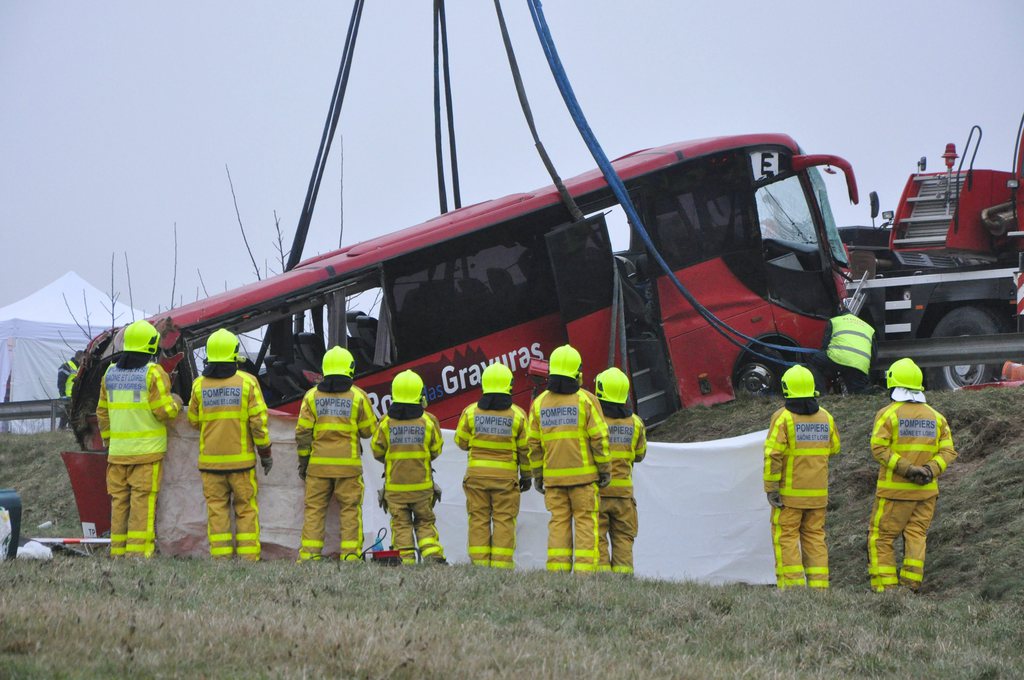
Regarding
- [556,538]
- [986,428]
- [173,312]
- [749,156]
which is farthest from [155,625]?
[749,156]

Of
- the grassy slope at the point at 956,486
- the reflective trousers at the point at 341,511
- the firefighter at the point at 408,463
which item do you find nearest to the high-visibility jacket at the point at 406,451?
the firefighter at the point at 408,463

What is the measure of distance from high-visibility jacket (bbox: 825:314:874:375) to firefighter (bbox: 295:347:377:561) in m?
5.13

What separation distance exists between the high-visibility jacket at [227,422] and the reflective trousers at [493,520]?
162cm

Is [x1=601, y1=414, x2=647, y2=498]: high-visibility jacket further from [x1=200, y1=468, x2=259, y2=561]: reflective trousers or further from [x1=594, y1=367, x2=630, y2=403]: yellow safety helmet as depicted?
[x1=200, y1=468, x2=259, y2=561]: reflective trousers

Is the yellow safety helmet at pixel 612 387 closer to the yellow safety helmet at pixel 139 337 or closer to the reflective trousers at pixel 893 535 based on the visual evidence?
the reflective trousers at pixel 893 535

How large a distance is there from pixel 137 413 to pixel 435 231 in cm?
334

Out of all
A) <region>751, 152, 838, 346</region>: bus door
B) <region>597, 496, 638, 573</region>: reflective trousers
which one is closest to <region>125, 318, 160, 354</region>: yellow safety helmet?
<region>597, 496, 638, 573</region>: reflective trousers

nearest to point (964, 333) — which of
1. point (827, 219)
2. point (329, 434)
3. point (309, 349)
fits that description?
point (827, 219)

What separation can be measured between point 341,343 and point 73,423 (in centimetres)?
234

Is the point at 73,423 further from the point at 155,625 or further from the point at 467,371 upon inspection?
the point at 155,625

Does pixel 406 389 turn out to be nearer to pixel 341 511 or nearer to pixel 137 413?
pixel 341 511

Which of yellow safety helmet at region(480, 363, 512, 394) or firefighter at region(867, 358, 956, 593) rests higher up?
yellow safety helmet at region(480, 363, 512, 394)

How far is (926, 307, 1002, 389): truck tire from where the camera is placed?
538 inches

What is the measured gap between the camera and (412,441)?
30.1 feet
